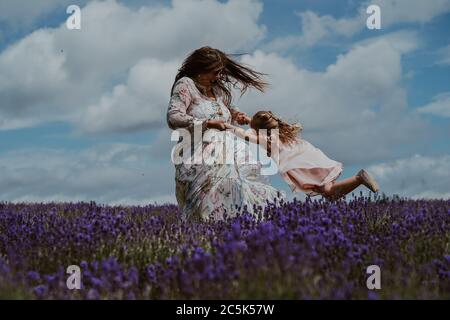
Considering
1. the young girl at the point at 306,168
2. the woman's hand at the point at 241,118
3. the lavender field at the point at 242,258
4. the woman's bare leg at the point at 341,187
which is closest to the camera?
the lavender field at the point at 242,258

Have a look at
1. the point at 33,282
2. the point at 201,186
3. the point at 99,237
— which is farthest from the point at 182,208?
Result: the point at 33,282

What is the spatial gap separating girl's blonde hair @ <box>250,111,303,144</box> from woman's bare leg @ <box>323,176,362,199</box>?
3.09 ft

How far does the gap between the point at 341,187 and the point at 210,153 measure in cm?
259

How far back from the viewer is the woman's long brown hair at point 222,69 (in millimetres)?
6855

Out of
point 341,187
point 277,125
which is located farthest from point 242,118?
point 341,187

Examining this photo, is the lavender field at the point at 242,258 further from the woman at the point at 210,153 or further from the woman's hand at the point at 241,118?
the woman's hand at the point at 241,118

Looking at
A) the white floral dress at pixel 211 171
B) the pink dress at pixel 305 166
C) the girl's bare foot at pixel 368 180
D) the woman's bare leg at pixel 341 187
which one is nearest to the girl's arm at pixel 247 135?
the white floral dress at pixel 211 171

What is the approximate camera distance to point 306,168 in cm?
823

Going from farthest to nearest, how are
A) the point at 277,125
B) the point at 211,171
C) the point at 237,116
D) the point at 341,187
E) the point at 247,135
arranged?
the point at 341,187, the point at 277,125, the point at 237,116, the point at 247,135, the point at 211,171

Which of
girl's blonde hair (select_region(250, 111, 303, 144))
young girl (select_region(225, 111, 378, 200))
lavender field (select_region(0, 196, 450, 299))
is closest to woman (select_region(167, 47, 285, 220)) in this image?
girl's blonde hair (select_region(250, 111, 303, 144))

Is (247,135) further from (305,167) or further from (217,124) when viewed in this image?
(305,167)

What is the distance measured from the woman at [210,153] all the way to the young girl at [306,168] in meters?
1.03

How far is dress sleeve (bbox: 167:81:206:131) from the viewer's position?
6422 millimetres
